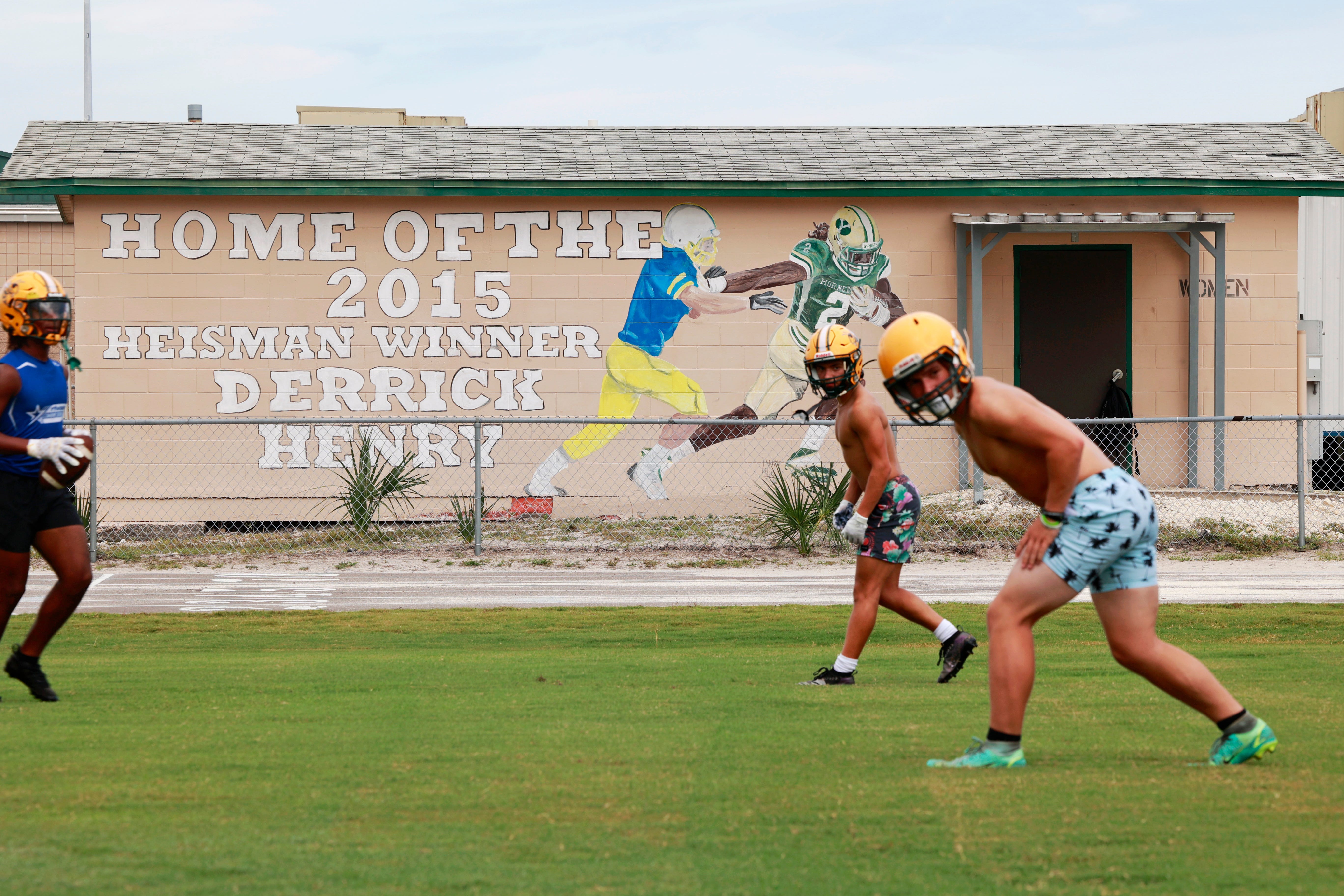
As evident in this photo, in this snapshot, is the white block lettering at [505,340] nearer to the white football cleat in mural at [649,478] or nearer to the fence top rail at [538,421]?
the fence top rail at [538,421]

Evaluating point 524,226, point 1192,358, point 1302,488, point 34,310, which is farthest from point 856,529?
point 1192,358

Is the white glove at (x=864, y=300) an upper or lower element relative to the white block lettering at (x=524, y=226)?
lower

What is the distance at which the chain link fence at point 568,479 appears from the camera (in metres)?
16.2

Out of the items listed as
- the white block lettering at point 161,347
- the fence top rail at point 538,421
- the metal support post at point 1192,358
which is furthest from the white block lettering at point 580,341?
the metal support post at point 1192,358

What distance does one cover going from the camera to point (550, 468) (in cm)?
1788

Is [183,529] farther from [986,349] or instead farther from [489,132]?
[986,349]

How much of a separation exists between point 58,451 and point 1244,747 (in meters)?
5.44

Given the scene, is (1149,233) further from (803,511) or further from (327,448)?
(327,448)

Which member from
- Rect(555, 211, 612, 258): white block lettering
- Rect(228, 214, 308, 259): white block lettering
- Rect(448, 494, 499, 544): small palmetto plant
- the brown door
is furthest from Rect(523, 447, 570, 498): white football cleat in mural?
the brown door

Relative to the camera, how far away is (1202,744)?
572cm

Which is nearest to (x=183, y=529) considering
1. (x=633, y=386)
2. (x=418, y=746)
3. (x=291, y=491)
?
(x=291, y=491)

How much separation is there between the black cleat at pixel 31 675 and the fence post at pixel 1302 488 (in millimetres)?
12545

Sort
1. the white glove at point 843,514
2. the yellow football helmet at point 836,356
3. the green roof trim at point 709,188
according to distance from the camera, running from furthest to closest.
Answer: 1. the green roof trim at point 709,188
2. the white glove at point 843,514
3. the yellow football helmet at point 836,356

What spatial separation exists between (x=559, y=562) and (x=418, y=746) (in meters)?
9.11
